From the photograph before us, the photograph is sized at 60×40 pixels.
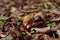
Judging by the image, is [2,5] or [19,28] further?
[2,5]

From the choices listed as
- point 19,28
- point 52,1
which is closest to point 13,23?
point 19,28

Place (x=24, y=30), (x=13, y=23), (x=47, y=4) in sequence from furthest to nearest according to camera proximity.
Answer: (x=47, y=4), (x=13, y=23), (x=24, y=30)

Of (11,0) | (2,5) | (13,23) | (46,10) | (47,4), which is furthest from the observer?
(11,0)

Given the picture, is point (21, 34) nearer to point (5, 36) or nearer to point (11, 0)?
point (5, 36)

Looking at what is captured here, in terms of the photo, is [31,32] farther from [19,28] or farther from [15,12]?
[15,12]

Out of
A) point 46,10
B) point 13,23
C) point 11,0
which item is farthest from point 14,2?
point 13,23

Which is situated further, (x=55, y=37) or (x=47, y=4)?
(x=47, y=4)

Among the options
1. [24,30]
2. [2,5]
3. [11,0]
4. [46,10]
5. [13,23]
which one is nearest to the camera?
[24,30]

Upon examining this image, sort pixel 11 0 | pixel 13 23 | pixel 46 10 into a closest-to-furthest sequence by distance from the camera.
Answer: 1. pixel 13 23
2. pixel 46 10
3. pixel 11 0
